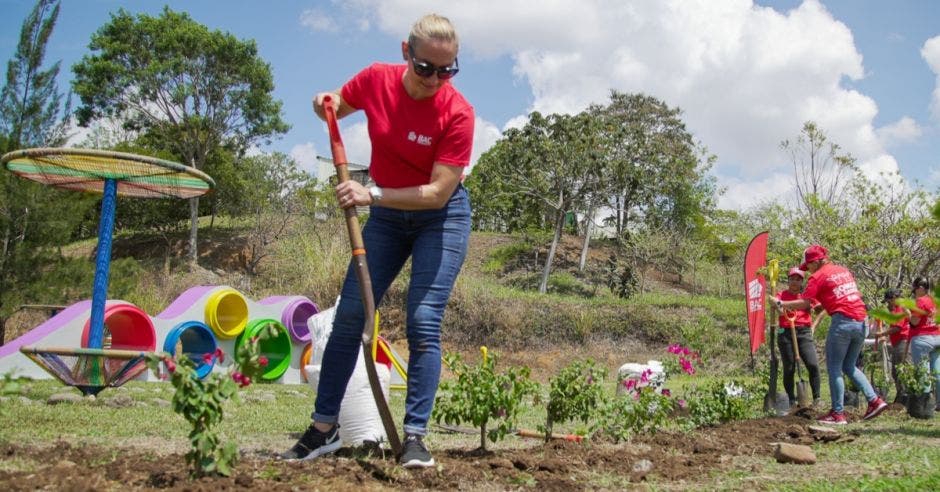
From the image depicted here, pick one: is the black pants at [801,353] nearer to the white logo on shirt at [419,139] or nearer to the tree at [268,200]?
the white logo on shirt at [419,139]

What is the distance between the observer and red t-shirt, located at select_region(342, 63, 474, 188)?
3.09 meters

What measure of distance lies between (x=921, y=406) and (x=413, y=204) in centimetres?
629

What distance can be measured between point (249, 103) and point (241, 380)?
81.7 ft

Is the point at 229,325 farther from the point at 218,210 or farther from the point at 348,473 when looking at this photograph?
the point at 218,210

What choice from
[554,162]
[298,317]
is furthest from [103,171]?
[554,162]

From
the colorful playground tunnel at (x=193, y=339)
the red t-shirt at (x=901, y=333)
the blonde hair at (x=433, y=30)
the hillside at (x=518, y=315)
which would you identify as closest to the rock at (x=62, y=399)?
the colorful playground tunnel at (x=193, y=339)

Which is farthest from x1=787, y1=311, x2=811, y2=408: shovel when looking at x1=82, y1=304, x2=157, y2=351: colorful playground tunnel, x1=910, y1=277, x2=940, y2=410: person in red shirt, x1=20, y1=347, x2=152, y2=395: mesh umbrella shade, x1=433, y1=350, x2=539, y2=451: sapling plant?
x1=82, y1=304, x2=157, y2=351: colorful playground tunnel

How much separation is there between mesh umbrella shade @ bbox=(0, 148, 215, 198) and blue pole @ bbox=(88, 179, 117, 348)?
16 centimetres

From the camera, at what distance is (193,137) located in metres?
26.1

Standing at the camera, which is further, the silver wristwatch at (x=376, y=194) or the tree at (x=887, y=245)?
the tree at (x=887, y=245)

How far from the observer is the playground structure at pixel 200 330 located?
915 cm

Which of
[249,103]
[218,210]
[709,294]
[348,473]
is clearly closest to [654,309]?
[709,294]

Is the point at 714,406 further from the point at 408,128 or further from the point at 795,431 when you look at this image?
the point at 408,128

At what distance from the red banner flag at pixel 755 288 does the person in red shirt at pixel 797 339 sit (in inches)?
34.5
